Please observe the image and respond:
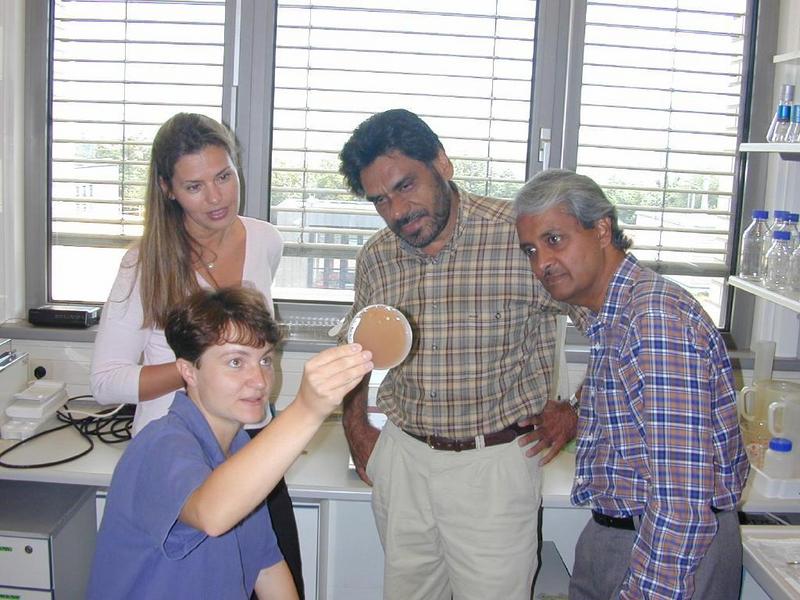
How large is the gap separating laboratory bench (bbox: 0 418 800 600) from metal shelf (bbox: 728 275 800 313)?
511 mm

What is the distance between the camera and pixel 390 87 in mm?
2838

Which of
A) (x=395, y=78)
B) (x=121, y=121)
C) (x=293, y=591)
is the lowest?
(x=293, y=591)

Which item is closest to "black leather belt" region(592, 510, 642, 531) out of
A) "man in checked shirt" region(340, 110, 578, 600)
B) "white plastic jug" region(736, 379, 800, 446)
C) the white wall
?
"man in checked shirt" region(340, 110, 578, 600)

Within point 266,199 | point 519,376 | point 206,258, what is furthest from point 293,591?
point 266,199

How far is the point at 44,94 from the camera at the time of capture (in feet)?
9.46

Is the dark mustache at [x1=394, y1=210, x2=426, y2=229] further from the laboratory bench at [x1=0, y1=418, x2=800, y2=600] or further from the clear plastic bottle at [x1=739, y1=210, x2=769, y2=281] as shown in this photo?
the clear plastic bottle at [x1=739, y1=210, x2=769, y2=281]

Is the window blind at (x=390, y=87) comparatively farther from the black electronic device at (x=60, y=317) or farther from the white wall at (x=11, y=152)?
the white wall at (x=11, y=152)

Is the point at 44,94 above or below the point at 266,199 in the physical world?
above

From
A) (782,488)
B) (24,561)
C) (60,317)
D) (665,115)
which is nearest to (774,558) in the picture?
(782,488)

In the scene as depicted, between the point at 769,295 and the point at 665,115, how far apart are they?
35.3 inches

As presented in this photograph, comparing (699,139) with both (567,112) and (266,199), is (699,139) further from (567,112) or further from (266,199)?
(266,199)

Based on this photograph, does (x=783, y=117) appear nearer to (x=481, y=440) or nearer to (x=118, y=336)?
(x=481, y=440)

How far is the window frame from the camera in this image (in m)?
2.82

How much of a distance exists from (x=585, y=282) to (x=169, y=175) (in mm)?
972
